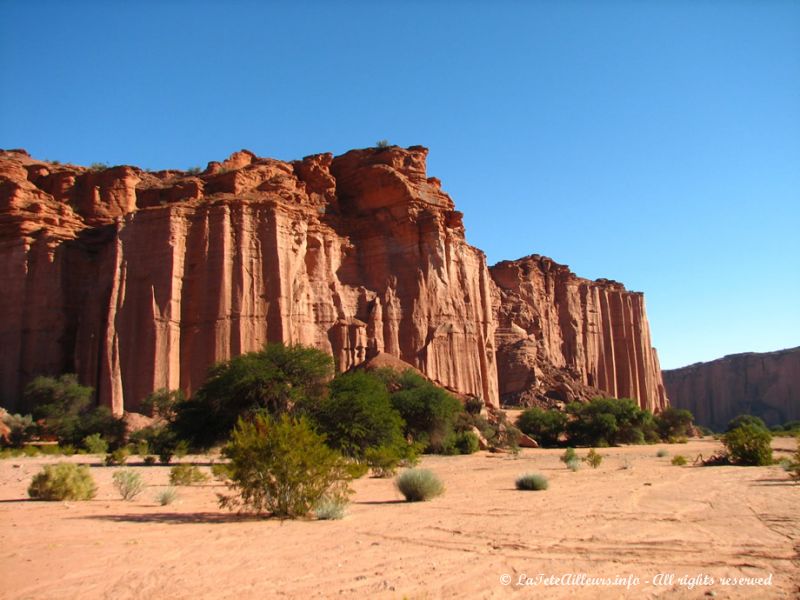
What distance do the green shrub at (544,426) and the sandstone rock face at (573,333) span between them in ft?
65.2

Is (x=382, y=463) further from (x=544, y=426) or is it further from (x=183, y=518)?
(x=544, y=426)

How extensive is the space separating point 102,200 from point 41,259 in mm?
8294

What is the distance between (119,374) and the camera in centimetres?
4325

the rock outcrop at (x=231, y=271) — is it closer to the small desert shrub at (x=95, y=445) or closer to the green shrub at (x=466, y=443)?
the small desert shrub at (x=95, y=445)

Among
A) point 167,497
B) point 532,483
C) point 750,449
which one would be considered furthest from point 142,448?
point 750,449

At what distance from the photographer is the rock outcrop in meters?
45.2

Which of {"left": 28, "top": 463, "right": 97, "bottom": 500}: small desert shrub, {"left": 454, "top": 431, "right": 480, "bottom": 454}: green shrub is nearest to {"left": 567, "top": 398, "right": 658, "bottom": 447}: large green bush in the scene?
{"left": 454, "top": 431, "right": 480, "bottom": 454}: green shrub

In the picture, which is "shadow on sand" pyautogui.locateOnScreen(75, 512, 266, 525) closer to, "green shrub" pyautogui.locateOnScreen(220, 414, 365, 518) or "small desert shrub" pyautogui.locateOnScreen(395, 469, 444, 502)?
"green shrub" pyautogui.locateOnScreen(220, 414, 365, 518)

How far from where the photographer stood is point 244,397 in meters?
27.1

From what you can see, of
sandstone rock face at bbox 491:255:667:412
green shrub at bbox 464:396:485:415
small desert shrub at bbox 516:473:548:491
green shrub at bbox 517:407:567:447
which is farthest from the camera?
sandstone rock face at bbox 491:255:667:412

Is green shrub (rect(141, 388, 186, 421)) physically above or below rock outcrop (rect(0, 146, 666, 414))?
below

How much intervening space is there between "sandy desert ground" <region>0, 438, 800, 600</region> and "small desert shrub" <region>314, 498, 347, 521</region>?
19cm

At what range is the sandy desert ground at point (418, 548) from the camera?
6547 mm

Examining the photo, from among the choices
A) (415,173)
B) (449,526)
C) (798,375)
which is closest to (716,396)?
(798,375)
